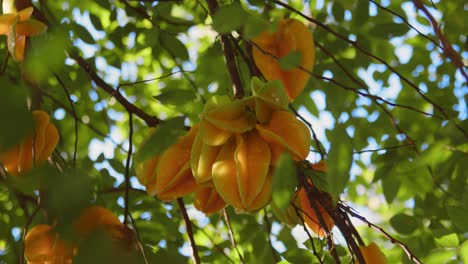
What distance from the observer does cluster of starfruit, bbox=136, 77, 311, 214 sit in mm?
1496

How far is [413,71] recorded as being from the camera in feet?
11.7

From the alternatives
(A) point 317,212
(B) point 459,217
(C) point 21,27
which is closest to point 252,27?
(A) point 317,212

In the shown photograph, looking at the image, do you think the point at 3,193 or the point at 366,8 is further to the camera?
the point at 3,193

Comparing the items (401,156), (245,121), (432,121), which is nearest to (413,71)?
(432,121)

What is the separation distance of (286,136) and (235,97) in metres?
0.27

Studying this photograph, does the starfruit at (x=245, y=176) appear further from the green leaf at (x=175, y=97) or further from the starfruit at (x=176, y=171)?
the green leaf at (x=175, y=97)

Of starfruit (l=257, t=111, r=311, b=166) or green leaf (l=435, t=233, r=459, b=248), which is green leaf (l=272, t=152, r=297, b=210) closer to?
starfruit (l=257, t=111, r=311, b=166)

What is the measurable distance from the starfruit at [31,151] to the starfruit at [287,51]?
732mm

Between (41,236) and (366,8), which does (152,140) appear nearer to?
(41,236)

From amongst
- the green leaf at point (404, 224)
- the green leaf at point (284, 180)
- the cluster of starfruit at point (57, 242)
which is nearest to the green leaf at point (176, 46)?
the green leaf at point (404, 224)

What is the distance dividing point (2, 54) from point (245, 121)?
4.46ft

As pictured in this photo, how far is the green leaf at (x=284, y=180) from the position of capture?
4.15 feet

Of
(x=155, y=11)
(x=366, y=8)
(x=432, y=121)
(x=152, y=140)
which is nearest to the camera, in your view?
(x=152, y=140)

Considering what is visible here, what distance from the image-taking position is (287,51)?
207 centimetres
